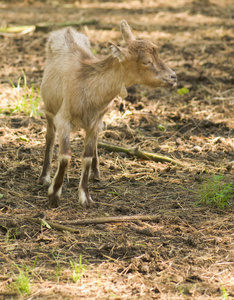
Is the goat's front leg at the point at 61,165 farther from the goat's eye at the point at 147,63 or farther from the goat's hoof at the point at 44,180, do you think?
the goat's eye at the point at 147,63

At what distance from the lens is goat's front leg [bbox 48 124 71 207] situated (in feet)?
16.0

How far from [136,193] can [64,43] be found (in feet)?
6.43

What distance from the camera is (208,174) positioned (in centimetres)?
575

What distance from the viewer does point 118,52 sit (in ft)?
15.3

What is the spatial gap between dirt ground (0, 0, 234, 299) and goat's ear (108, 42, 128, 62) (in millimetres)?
1583

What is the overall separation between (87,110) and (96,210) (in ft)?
3.55

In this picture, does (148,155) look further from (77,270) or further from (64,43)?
(77,270)

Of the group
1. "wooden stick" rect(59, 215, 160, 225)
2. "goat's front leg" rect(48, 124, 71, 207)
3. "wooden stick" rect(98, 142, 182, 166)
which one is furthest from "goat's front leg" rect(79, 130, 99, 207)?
"wooden stick" rect(98, 142, 182, 166)

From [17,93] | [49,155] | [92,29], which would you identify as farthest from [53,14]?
[49,155]

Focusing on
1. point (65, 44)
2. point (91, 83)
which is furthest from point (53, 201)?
point (65, 44)

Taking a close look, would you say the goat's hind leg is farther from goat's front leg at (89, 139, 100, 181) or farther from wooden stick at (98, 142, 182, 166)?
wooden stick at (98, 142, 182, 166)

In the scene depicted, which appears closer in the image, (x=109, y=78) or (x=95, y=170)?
(x=109, y=78)

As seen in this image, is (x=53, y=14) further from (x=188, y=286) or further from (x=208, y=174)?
(x=188, y=286)

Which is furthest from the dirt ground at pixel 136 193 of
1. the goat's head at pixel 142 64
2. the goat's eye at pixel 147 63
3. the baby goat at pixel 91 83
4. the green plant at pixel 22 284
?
the goat's eye at pixel 147 63
